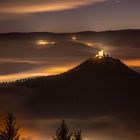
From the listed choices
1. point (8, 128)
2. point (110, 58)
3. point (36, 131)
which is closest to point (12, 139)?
point (8, 128)

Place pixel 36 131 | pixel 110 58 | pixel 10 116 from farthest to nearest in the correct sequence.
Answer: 1. pixel 110 58
2. pixel 36 131
3. pixel 10 116

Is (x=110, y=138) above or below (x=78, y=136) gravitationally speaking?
above

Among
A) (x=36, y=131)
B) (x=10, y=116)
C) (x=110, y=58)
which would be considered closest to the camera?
(x=10, y=116)

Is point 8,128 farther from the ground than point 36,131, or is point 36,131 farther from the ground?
point 36,131

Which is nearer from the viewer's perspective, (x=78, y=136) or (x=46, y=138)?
(x=78, y=136)

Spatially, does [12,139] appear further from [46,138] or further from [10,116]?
[46,138]

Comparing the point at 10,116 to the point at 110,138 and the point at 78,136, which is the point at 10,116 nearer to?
the point at 78,136

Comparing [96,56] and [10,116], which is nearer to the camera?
[10,116]

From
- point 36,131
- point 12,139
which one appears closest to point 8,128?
point 12,139

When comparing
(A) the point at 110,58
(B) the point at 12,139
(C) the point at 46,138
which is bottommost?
(B) the point at 12,139
